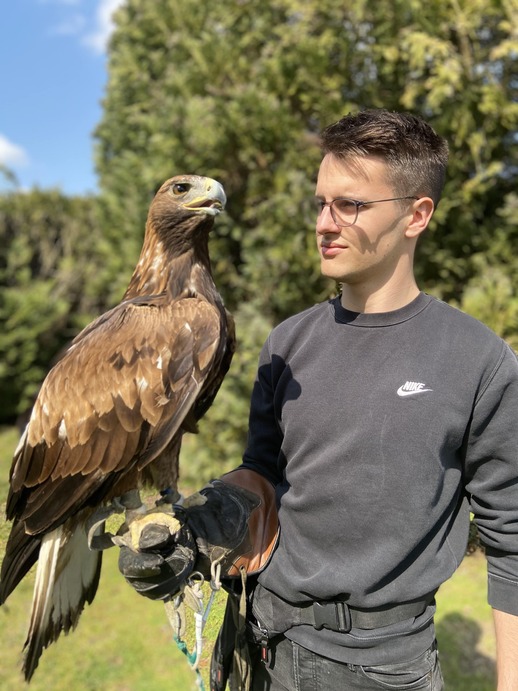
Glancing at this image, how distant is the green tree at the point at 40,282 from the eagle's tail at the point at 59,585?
8.06 meters

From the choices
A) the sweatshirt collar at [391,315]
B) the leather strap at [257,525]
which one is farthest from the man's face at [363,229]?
the leather strap at [257,525]

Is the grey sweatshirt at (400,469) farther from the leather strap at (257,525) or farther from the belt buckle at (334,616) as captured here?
the leather strap at (257,525)

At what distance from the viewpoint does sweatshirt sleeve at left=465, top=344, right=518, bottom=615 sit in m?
1.76

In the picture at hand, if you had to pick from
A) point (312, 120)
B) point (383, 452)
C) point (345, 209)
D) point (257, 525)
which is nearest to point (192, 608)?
point (257, 525)

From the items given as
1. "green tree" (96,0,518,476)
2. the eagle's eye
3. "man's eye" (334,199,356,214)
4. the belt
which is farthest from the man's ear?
"green tree" (96,0,518,476)

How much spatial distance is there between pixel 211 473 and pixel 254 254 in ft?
8.74

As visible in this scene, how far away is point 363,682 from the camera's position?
6.07 ft

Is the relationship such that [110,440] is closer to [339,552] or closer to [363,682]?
[339,552]

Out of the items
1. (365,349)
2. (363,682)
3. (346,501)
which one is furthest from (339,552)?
(365,349)

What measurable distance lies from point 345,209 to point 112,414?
4.02 ft

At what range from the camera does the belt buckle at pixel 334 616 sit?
1853 millimetres

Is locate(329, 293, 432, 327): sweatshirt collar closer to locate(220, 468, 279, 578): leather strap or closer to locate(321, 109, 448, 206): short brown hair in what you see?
locate(321, 109, 448, 206): short brown hair

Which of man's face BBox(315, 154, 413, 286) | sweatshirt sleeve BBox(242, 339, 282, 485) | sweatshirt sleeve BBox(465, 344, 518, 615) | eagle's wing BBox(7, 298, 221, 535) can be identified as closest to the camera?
sweatshirt sleeve BBox(465, 344, 518, 615)

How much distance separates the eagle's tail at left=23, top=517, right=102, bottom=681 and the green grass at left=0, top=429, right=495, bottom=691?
1.84 metres
